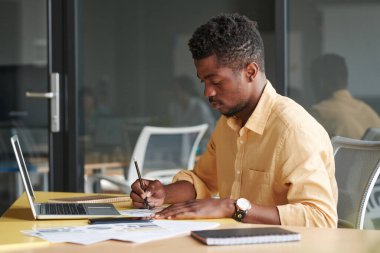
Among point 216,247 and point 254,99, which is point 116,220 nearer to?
point 216,247

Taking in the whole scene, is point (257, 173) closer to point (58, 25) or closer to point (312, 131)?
point (312, 131)

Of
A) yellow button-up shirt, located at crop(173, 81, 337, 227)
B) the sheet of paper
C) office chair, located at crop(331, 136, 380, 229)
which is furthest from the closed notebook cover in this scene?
office chair, located at crop(331, 136, 380, 229)

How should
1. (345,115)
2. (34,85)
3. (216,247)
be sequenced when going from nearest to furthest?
(216,247)
(345,115)
(34,85)

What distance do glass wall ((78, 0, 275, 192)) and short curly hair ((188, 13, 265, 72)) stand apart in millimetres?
2137

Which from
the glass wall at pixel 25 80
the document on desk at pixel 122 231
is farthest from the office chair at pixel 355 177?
the glass wall at pixel 25 80

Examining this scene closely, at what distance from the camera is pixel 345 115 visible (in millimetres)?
4340

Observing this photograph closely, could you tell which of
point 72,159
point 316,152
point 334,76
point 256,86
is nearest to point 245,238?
point 316,152

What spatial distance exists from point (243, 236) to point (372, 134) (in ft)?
8.04

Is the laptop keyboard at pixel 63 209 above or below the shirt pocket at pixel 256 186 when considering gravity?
below

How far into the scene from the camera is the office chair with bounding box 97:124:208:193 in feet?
16.1

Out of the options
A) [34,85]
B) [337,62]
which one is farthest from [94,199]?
[34,85]

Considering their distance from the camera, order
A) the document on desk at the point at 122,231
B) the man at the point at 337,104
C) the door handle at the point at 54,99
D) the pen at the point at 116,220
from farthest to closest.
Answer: the door handle at the point at 54,99
the man at the point at 337,104
the pen at the point at 116,220
the document on desk at the point at 122,231

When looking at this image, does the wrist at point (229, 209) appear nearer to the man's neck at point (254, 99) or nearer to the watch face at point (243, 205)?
the watch face at point (243, 205)

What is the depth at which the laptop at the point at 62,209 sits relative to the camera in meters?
2.35
